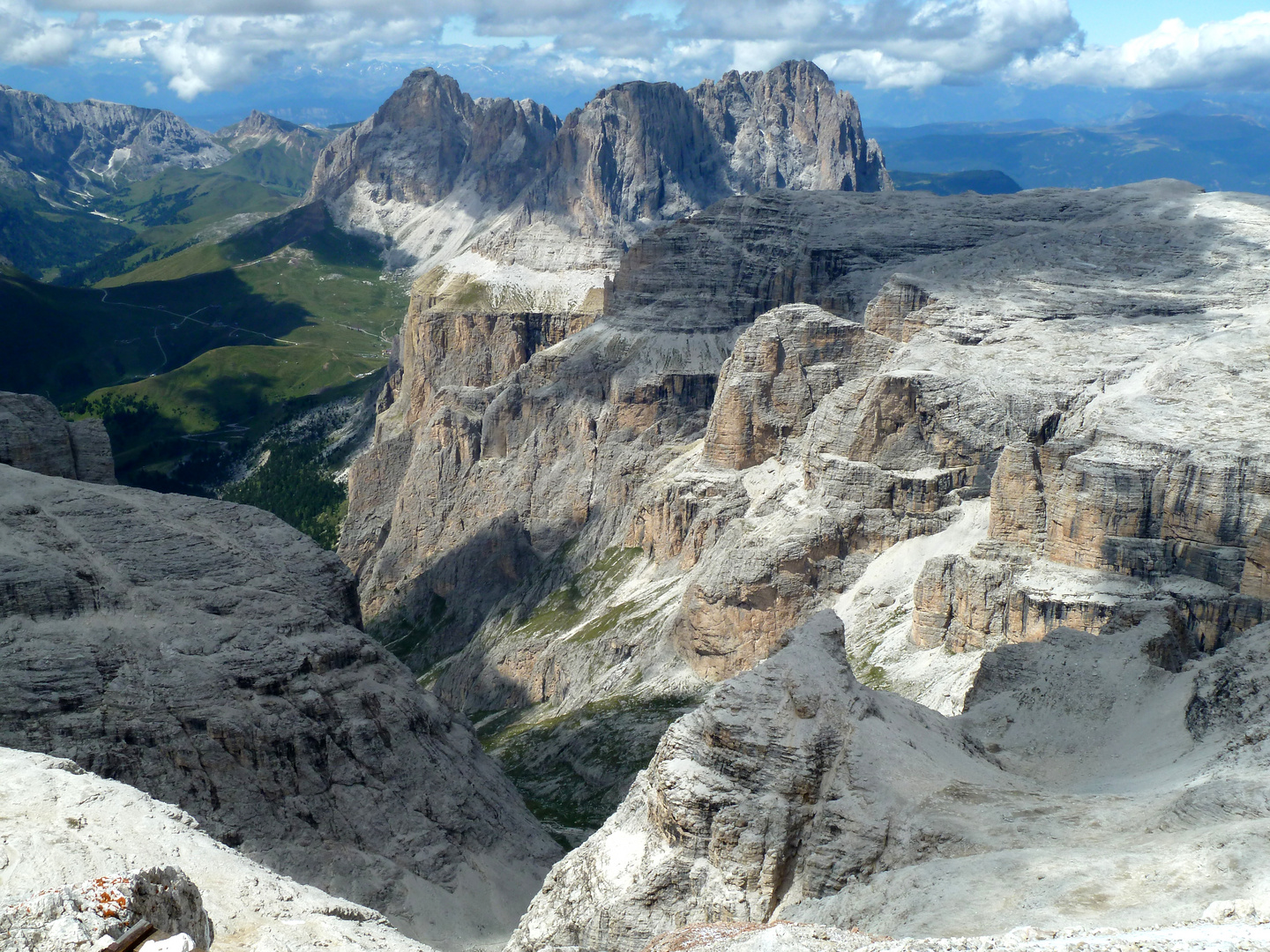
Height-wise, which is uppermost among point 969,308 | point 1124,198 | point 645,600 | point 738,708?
point 1124,198

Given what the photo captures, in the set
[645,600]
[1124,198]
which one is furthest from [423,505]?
[1124,198]

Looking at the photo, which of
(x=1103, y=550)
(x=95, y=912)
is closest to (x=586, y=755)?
(x=1103, y=550)

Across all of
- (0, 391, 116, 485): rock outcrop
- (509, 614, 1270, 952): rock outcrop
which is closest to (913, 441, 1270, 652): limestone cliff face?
(509, 614, 1270, 952): rock outcrop

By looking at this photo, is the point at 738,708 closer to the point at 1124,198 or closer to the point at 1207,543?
the point at 1207,543

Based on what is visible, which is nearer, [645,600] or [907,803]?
[907,803]

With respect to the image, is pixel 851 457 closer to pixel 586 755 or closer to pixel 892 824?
pixel 586 755

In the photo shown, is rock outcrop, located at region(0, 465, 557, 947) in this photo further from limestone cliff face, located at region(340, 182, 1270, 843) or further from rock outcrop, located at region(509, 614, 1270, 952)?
limestone cliff face, located at region(340, 182, 1270, 843)

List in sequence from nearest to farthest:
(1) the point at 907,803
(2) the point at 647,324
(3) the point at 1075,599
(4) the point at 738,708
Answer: (1) the point at 907,803 < (4) the point at 738,708 < (3) the point at 1075,599 < (2) the point at 647,324
